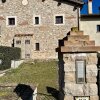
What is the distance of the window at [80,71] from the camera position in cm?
684

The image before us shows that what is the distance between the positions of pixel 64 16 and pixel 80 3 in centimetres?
196

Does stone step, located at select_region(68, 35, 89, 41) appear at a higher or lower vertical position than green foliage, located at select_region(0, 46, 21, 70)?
higher

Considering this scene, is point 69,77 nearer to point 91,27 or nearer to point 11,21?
point 11,21

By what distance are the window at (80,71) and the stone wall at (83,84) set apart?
0.23ft

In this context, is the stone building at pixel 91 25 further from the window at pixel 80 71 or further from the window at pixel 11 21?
the window at pixel 80 71

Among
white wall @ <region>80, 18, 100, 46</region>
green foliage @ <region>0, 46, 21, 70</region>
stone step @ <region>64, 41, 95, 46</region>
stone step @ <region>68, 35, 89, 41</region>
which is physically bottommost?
green foliage @ <region>0, 46, 21, 70</region>

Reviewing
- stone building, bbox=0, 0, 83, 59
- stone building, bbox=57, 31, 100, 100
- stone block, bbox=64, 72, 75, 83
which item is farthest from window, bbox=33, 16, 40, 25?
stone block, bbox=64, 72, 75, 83

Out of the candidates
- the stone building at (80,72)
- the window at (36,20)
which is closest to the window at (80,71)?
the stone building at (80,72)

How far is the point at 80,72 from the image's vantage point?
687 cm

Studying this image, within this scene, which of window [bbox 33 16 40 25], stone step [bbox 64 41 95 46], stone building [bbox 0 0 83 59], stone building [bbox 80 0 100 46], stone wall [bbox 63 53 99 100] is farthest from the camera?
stone building [bbox 80 0 100 46]

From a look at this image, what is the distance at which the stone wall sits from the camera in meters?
6.82

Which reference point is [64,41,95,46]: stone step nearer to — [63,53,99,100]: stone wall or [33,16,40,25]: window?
[63,53,99,100]: stone wall

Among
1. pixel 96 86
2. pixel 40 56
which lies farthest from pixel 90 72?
pixel 40 56

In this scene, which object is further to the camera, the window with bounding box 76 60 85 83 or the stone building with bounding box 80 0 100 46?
the stone building with bounding box 80 0 100 46
